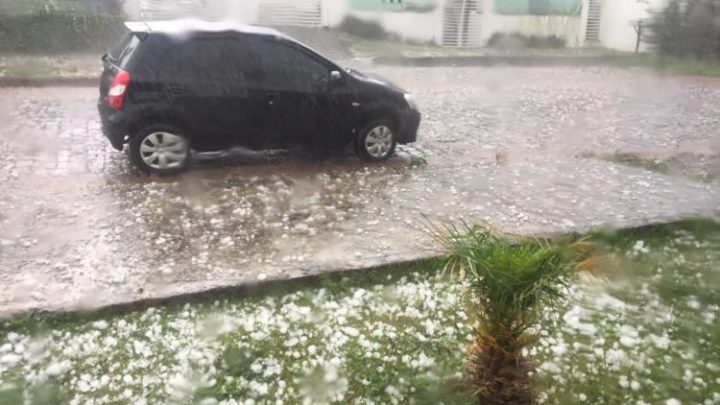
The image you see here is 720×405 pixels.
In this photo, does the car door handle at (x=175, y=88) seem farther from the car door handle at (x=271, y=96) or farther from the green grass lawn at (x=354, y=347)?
the green grass lawn at (x=354, y=347)

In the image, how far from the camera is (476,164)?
5480mm

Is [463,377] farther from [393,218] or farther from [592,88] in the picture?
[592,88]

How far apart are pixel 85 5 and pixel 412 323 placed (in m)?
6.45

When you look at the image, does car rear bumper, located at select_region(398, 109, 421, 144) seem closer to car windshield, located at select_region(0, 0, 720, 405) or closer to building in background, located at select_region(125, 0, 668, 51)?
car windshield, located at select_region(0, 0, 720, 405)

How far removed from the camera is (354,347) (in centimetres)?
279

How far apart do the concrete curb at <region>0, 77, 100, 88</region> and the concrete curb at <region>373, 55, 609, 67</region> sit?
369 cm

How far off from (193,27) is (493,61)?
4031 millimetres

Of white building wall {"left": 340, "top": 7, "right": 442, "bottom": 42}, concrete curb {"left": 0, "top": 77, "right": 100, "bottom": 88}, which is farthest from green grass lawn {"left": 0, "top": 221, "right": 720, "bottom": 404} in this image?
concrete curb {"left": 0, "top": 77, "right": 100, "bottom": 88}

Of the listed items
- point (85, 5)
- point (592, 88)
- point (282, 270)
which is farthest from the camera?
point (592, 88)

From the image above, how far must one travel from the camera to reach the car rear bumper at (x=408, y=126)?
17.8 ft

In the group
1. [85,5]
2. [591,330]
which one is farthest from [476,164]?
[85,5]

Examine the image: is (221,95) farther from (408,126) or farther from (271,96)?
(408,126)

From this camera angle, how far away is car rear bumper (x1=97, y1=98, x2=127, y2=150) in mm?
4547

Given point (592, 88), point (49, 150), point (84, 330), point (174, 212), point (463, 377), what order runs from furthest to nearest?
1. point (592, 88)
2. point (49, 150)
3. point (174, 212)
4. point (84, 330)
5. point (463, 377)
